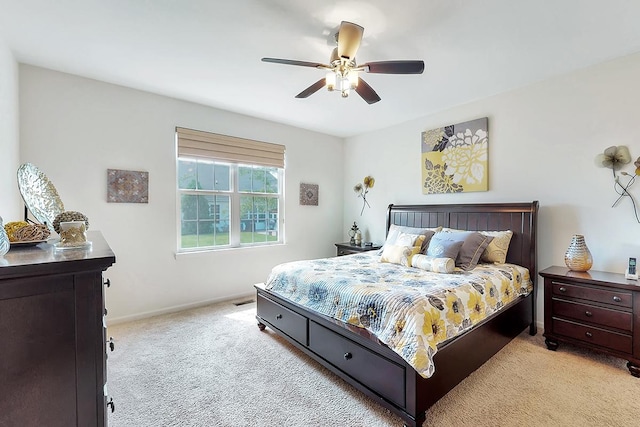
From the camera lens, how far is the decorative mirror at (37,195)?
57.2 inches

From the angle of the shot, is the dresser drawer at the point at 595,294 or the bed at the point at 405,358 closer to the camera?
the bed at the point at 405,358

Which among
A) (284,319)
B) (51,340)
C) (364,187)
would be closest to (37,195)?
(51,340)

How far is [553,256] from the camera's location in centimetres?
295

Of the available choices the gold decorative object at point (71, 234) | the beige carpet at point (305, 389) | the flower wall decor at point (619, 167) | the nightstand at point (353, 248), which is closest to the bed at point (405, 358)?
the beige carpet at point (305, 389)

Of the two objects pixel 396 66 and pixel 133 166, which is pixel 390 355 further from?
pixel 133 166

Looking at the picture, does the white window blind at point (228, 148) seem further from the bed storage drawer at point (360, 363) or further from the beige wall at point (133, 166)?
the bed storage drawer at point (360, 363)

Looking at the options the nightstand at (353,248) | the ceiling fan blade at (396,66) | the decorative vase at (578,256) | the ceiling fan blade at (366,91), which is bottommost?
the nightstand at (353,248)

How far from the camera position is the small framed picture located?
4668mm

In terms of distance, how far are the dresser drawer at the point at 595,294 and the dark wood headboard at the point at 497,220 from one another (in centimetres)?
42

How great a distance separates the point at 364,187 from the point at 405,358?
3534 millimetres

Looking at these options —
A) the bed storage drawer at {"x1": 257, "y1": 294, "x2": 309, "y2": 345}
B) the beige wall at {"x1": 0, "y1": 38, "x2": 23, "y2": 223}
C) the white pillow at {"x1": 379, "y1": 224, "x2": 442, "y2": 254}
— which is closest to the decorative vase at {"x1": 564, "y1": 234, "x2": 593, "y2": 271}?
the white pillow at {"x1": 379, "y1": 224, "x2": 442, "y2": 254}

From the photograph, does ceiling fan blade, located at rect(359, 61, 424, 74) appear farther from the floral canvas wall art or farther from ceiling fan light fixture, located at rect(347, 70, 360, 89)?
the floral canvas wall art

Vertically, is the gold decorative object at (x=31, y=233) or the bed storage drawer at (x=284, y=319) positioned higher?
the gold decorative object at (x=31, y=233)

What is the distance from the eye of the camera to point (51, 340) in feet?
2.88
